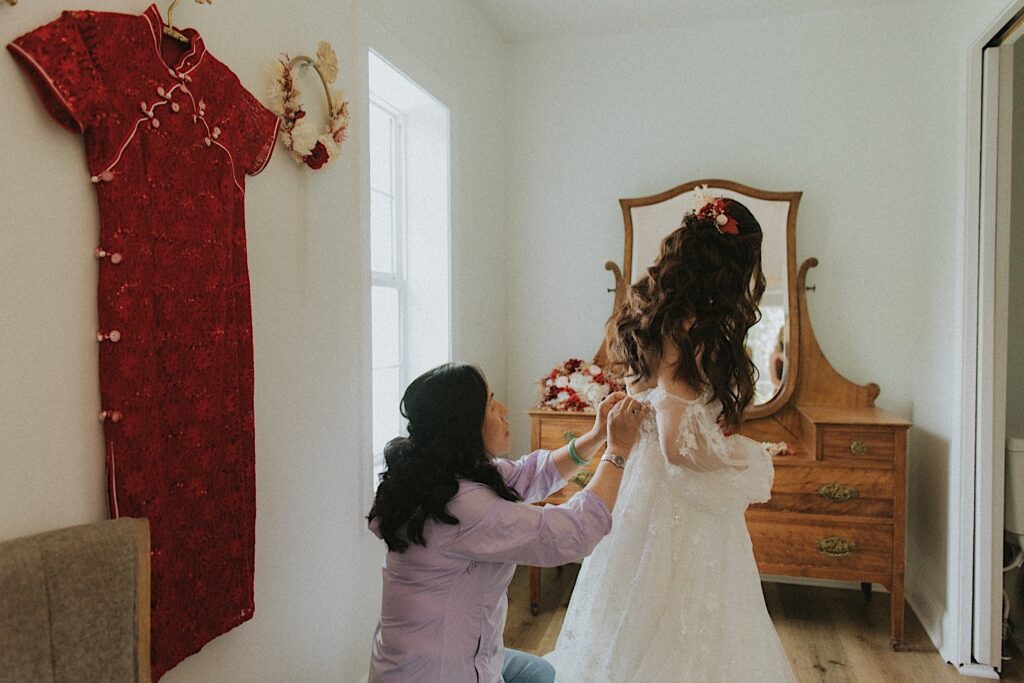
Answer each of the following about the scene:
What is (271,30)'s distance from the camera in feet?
5.88

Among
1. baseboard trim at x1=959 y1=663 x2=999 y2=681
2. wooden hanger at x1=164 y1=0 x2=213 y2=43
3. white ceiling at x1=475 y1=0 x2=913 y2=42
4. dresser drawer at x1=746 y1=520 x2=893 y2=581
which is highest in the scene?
white ceiling at x1=475 y1=0 x2=913 y2=42

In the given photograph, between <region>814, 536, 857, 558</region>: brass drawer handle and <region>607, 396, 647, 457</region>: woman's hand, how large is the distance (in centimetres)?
172

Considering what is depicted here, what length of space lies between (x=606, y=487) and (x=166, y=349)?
937mm

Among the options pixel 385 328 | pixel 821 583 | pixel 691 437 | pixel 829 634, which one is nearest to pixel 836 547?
pixel 829 634

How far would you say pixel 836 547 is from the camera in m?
2.85

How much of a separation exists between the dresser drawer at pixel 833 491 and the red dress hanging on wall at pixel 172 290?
7.09 feet

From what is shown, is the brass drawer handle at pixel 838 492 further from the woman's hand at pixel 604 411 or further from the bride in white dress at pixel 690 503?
the woman's hand at pixel 604 411

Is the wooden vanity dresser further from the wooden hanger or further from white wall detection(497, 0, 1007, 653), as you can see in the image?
the wooden hanger

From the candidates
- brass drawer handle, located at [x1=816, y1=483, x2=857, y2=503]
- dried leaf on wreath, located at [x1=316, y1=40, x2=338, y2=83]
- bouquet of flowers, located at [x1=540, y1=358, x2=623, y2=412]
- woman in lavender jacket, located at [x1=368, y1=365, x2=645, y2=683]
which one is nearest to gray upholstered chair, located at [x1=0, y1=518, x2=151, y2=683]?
woman in lavender jacket, located at [x1=368, y1=365, x2=645, y2=683]

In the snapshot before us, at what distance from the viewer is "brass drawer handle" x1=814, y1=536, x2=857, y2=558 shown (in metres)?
2.84

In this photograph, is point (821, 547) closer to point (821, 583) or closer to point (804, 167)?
point (821, 583)

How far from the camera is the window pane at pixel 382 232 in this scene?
111 inches

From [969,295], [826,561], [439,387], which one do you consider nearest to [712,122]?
[969,295]

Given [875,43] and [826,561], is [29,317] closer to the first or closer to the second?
[826,561]
